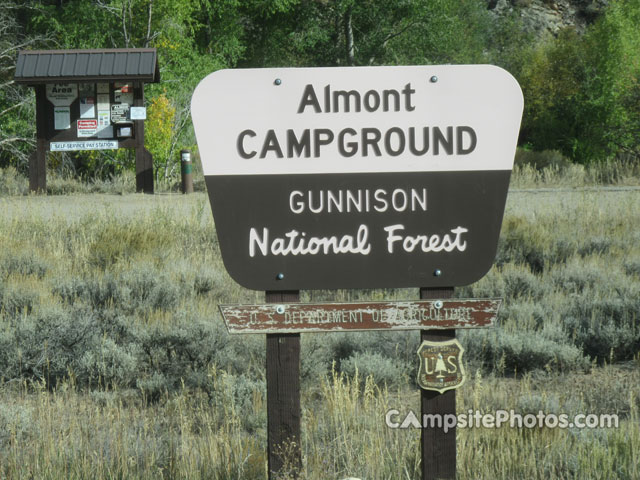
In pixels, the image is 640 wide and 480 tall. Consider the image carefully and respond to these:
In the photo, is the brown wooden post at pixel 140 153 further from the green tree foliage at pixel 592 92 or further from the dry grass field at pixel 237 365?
the green tree foliage at pixel 592 92

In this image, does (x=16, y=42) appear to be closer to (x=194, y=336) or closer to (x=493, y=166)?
(x=194, y=336)

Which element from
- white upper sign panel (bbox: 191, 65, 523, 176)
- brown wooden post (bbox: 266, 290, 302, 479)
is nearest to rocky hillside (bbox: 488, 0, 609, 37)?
white upper sign panel (bbox: 191, 65, 523, 176)

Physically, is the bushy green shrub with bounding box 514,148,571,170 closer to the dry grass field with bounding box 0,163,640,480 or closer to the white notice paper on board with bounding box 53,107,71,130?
the white notice paper on board with bounding box 53,107,71,130

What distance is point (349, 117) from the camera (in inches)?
116

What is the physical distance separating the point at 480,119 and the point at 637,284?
4.63 meters

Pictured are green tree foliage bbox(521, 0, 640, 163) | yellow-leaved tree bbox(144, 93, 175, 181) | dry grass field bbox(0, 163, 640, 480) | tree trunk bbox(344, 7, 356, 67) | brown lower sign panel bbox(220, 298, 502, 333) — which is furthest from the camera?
tree trunk bbox(344, 7, 356, 67)

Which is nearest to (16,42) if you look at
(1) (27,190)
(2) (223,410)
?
(1) (27,190)

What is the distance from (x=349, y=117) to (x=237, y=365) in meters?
2.78

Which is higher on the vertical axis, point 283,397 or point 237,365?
point 283,397

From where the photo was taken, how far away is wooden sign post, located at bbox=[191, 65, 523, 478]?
2.94 metres

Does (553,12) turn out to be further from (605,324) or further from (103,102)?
(605,324)

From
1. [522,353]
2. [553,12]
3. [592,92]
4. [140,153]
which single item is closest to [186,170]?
[140,153]

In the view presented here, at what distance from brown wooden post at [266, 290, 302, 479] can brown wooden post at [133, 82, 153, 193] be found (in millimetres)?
14394

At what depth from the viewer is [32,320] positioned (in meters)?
5.88
